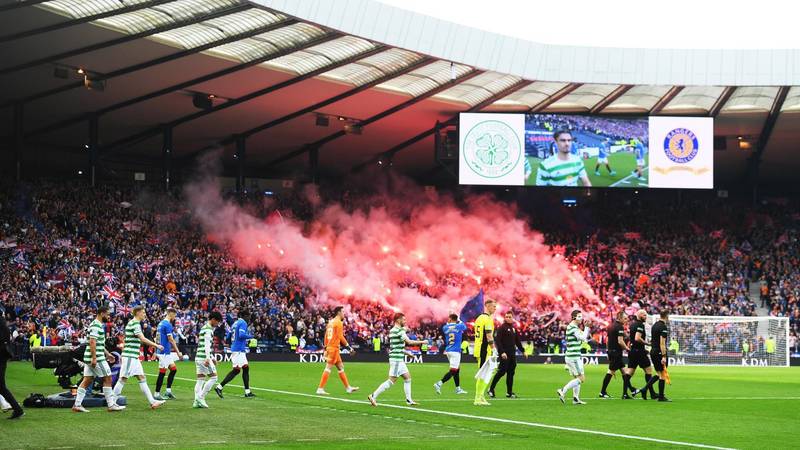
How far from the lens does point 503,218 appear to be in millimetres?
61250

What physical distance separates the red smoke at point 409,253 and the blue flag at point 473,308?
7.48 m

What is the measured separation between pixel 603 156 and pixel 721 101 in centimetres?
679

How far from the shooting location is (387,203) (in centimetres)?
6256

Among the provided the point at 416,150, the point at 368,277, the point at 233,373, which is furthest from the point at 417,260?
the point at 233,373

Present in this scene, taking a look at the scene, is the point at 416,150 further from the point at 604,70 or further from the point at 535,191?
the point at 604,70

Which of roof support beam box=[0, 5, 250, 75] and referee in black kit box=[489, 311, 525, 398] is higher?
roof support beam box=[0, 5, 250, 75]

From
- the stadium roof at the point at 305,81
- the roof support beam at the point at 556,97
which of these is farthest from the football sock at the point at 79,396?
the roof support beam at the point at 556,97

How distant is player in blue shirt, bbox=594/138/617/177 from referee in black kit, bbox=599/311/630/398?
25601 millimetres

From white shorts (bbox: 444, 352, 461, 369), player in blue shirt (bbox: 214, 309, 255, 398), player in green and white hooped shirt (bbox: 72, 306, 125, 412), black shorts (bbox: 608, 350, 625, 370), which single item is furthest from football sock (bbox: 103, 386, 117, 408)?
black shorts (bbox: 608, 350, 625, 370)

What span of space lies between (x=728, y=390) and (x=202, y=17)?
22.4 meters

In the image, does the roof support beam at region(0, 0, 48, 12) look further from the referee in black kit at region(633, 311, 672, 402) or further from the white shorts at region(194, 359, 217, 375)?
the referee in black kit at region(633, 311, 672, 402)

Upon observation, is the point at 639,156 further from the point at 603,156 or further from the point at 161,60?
the point at 161,60

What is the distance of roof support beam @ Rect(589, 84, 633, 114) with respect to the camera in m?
50.5

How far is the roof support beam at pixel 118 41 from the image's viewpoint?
37.8 meters
